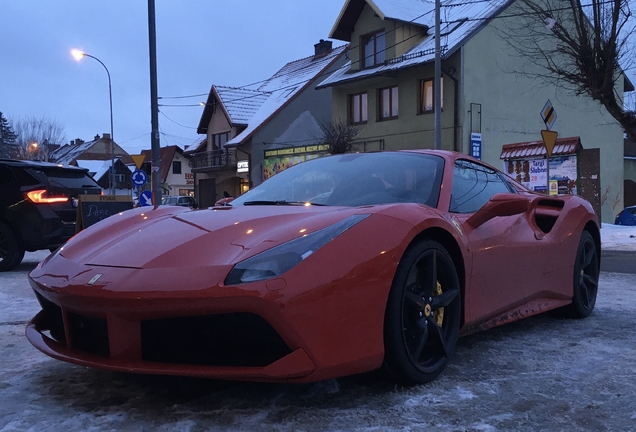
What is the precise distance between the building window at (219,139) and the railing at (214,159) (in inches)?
22.6

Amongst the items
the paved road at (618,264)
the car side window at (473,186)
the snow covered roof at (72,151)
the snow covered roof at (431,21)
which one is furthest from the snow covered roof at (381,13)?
the snow covered roof at (72,151)

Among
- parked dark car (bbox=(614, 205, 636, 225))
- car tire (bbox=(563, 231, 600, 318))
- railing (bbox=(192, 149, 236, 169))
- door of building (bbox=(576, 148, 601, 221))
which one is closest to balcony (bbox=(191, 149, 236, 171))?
railing (bbox=(192, 149, 236, 169))

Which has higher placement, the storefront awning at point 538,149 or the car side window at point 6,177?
the storefront awning at point 538,149

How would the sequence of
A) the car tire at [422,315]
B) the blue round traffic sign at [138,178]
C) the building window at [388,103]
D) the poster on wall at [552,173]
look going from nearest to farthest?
the car tire at [422,315], the blue round traffic sign at [138,178], the poster on wall at [552,173], the building window at [388,103]

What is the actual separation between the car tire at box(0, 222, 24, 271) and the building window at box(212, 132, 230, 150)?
1178 inches

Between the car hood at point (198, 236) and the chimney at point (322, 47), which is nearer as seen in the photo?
the car hood at point (198, 236)

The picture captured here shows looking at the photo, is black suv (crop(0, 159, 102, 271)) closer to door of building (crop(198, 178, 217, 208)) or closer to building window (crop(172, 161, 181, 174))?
door of building (crop(198, 178, 217, 208))

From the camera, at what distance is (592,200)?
1725 centimetres

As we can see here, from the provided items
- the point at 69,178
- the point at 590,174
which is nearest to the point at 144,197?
the point at 69,178

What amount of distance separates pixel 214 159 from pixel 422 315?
36179mm

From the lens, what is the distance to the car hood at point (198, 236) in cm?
250

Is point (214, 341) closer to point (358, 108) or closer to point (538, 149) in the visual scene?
point (538, 149)

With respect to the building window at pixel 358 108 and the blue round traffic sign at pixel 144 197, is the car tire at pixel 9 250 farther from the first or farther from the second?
the building window at pixel 358 108

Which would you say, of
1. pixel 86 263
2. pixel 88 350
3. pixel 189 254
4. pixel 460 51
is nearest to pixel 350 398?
pixel 189 254
